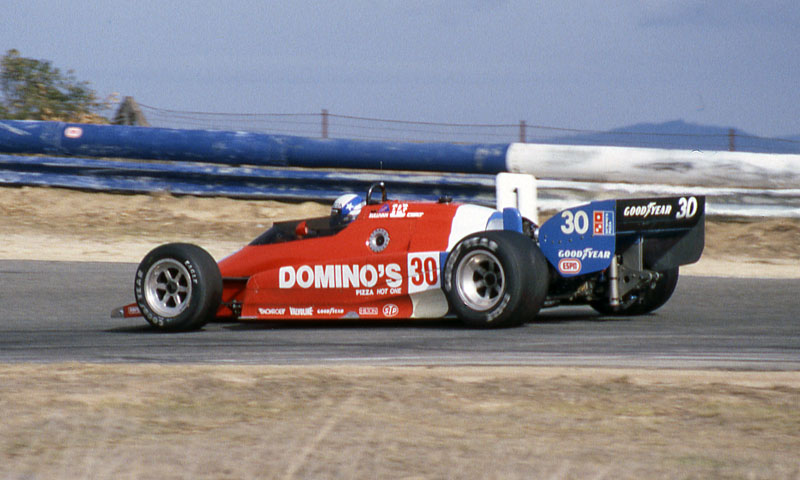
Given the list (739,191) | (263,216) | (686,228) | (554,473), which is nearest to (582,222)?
(686,228)

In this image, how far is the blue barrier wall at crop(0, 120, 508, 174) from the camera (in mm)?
14891

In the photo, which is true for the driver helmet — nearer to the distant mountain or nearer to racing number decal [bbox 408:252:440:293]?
racing number decal [bbox 408:252:440:293]

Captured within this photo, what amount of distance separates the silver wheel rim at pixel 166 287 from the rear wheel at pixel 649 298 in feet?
10.1

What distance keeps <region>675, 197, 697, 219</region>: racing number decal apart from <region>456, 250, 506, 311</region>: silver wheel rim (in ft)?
4.64

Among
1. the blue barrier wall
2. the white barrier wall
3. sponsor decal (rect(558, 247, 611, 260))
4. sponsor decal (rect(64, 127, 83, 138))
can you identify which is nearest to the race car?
sponsor decal (rect(558, 247, 611, 260))

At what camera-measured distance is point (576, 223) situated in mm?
7613

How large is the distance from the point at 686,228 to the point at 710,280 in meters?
3.44

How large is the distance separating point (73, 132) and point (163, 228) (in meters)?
2.24

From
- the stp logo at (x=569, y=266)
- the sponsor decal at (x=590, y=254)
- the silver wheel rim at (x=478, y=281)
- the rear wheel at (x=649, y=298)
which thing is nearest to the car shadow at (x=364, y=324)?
the rear wheel at (x=649, y=298)

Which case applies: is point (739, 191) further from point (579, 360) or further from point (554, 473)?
point (554, 473)

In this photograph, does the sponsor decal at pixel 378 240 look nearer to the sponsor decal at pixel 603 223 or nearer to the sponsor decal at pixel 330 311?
the sponsor decal at pixel 330 311

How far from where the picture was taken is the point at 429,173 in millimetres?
15094

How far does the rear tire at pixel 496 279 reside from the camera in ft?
23.8

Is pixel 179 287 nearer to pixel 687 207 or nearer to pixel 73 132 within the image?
pixel 687 207
